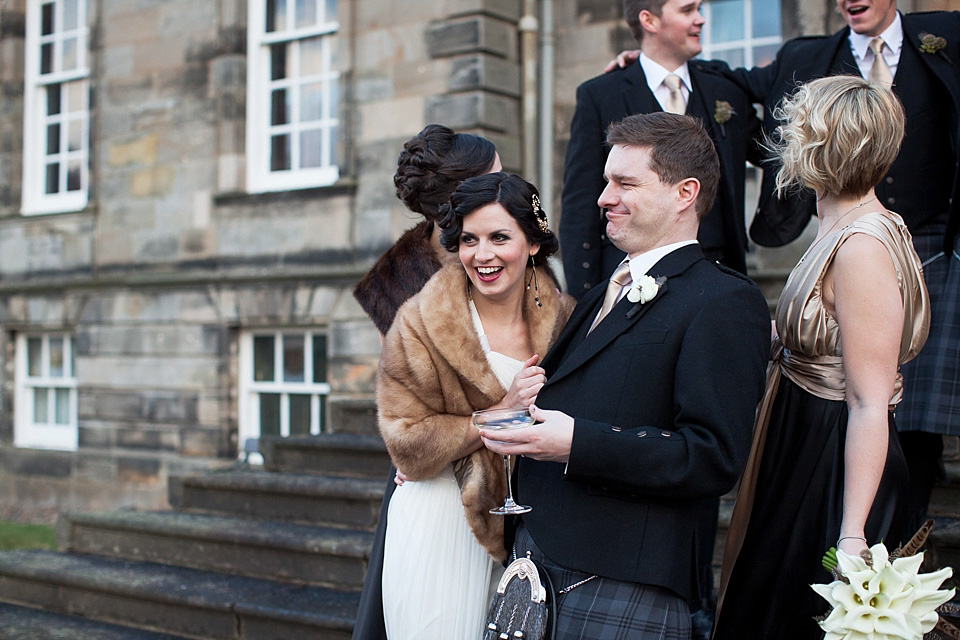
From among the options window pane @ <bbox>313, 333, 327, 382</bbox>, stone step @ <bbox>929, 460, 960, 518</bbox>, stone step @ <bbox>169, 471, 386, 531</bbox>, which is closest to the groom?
stone step @ <bbox>929, 460, 960, 518</bbox>

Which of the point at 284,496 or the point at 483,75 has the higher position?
the point at 483,75

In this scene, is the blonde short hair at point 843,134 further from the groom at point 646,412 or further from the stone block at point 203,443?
the stone block at point 203,443

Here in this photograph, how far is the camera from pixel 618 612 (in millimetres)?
2031

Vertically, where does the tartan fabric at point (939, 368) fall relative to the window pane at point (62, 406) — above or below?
above

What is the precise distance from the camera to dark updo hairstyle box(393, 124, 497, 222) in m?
2.92

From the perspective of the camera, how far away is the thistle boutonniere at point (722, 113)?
11.2 feet

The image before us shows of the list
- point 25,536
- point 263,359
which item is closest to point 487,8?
point 263,359

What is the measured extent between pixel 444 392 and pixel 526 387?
415 mm

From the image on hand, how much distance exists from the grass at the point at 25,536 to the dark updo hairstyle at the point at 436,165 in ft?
20.0

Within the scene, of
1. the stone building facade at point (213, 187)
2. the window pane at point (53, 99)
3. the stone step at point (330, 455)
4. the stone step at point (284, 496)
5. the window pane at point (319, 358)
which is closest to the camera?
the stone step at point (284, 496)

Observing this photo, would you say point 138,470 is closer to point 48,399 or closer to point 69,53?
point 48,399

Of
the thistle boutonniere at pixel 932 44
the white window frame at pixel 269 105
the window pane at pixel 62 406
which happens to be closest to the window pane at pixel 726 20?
the white window frame at pixel 269 105

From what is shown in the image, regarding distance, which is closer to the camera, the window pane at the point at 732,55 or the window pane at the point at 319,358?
the window pane at the point at 732,55

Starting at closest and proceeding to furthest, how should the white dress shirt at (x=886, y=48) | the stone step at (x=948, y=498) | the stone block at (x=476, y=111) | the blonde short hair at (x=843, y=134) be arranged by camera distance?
1. the blonde short hair at (x=843, y=134)
2. the white dress shirt at (x=886, y=48)
3. the stone step at (x=948, y=498)
4. the stone block at (x=476, y=111)
